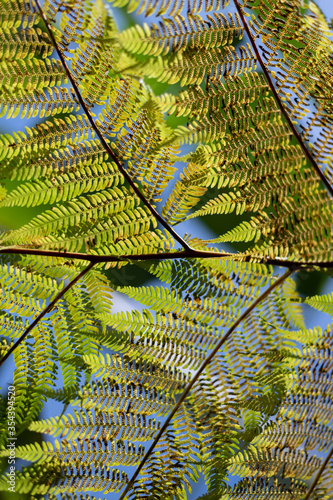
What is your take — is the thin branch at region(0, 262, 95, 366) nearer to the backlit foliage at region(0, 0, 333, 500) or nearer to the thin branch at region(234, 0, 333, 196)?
the backlit foliage at region(0, 0, 333, 500)

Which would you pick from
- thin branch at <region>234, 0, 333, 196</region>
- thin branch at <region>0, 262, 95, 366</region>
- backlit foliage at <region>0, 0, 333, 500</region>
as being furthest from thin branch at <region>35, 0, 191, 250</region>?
thin branch at <region>234, 0, 333, 196</region>

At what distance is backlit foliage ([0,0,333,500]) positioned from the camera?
681 mm

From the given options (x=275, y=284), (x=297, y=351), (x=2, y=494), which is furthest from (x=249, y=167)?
(x=2, y=494)

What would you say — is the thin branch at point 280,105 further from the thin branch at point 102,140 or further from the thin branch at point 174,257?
the thin branch at point 102,140

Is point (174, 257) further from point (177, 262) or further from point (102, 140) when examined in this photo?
point (102, 140)

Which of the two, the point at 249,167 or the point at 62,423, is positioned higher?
the point at 249,167

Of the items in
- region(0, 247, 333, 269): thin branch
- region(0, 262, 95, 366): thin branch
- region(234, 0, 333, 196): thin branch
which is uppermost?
region(234, 0, 333, 196): thin branch

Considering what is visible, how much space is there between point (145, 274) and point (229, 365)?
53 cm

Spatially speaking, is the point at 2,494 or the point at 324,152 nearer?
the point at 324,152

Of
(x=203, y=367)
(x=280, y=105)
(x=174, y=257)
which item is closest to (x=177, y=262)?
(x=174, y=257)

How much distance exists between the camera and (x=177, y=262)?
30.8 inches

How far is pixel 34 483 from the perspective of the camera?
2.23 feet

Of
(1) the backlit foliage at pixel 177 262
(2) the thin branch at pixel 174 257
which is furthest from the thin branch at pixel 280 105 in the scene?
(2) the thin branch at pixel 174 257

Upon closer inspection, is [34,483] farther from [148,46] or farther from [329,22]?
[329,22]
